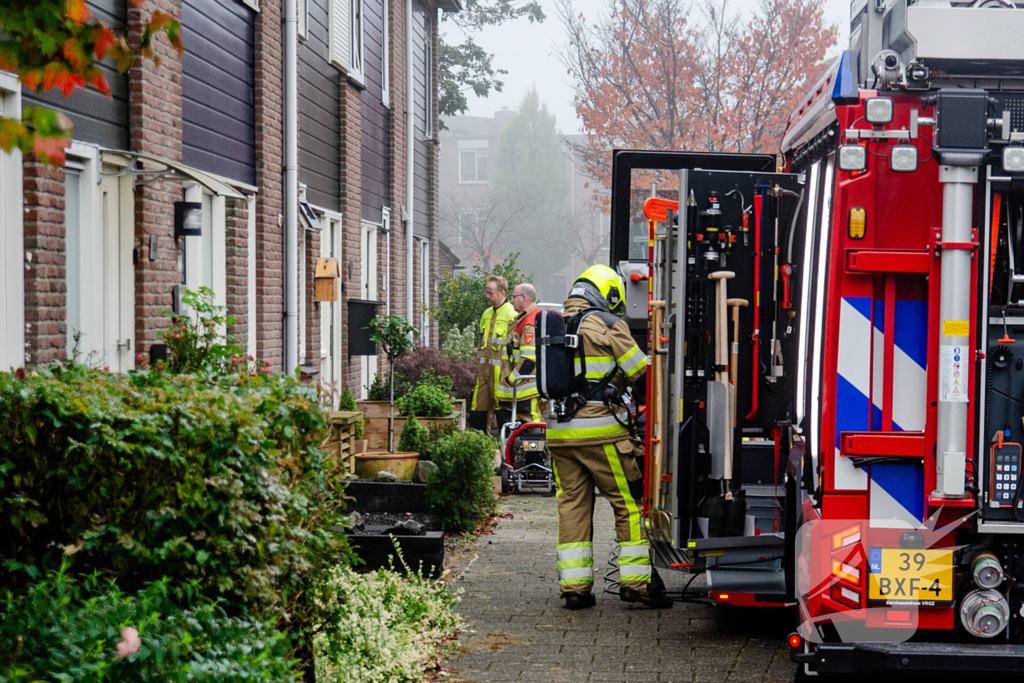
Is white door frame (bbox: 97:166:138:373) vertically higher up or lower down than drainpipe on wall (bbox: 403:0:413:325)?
lower down

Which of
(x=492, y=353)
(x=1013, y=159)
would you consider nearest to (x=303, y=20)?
(x=492, y=353)

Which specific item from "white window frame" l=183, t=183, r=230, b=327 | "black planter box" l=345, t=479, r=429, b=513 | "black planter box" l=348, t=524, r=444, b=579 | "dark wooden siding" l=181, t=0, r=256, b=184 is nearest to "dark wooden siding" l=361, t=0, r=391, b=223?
"dark wooden siding" l=181, t=0, r=256, b=184

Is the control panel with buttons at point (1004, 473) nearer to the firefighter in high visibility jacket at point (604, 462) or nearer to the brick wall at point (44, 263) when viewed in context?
the firefighter in high visibility jacket at point (604, 462)

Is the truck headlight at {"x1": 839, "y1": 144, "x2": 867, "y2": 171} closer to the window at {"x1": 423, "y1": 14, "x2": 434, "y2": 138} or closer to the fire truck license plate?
the fire truck license plate

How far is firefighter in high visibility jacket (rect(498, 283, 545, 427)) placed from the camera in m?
12.0

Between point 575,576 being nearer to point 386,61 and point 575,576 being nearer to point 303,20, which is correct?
point 303,20

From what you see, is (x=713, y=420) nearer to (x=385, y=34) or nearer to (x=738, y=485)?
(x=738, y=485)

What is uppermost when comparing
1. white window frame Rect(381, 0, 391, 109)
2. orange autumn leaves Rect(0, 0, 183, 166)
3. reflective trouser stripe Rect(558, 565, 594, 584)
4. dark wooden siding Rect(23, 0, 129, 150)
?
white window frame Rect(381, 0, 391, 109)

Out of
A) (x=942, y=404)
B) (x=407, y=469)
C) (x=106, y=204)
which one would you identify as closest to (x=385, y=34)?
(x=407, y=469)

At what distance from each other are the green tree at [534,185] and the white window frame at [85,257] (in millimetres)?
61455

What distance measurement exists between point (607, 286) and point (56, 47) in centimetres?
469

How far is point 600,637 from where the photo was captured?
6.44 metres

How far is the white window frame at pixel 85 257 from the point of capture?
7523mm

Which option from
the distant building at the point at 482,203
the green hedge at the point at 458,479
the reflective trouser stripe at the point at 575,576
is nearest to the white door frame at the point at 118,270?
the green hedge at the point at 458,479
